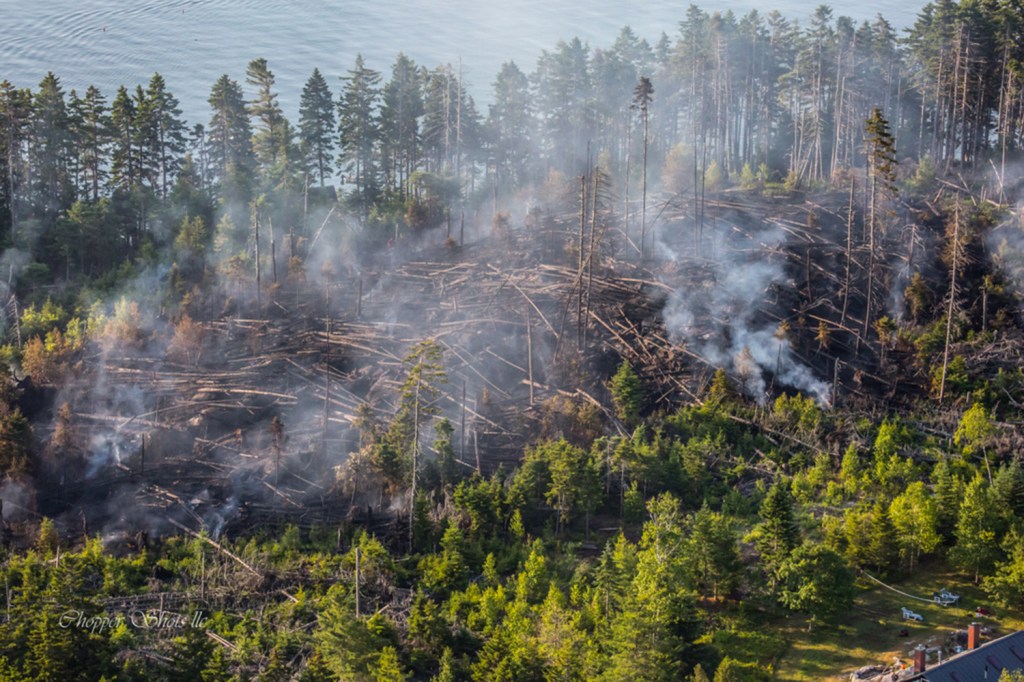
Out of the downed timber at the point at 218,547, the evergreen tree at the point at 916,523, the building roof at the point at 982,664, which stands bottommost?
the building roof at the point at 982,664

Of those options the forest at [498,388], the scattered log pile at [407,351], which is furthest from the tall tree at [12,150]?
the scattered log pile at [407,351]

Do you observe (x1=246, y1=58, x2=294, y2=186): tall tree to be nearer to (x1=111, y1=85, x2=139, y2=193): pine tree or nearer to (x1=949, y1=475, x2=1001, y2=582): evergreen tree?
(x1=111, y1=85, x2=139, y2=193): pine tree

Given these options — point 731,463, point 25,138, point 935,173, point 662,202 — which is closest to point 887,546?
point 731,463

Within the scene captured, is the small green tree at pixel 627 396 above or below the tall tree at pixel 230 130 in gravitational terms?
below

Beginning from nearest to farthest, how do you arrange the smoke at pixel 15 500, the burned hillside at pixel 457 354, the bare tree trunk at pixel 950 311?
the smoke at pixel 15 500, the burned hillside at pixel 457 354, the bare tree trunk at pixel 950 311

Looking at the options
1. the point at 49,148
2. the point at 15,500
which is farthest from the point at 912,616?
the point at 49,148

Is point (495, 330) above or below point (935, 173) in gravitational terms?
below

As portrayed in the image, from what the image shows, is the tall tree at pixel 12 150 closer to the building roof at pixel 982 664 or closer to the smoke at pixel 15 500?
the smoke at pixel 15 500

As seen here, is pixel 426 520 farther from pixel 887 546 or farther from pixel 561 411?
pixel 887 546
